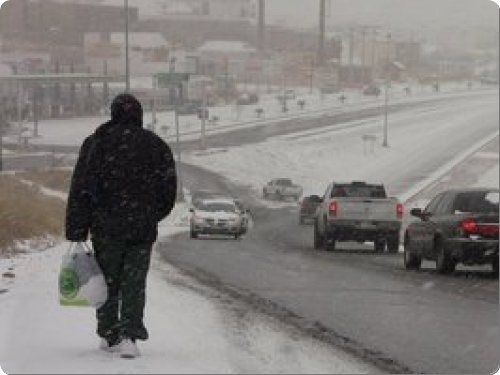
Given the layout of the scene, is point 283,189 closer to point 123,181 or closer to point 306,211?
point 306,211

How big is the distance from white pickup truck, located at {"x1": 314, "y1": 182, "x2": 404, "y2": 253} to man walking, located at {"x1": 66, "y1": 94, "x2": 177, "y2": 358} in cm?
1805

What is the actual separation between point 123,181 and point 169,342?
1477 millimetres

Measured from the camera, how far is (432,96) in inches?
1503

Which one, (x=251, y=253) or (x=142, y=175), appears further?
(x=251, y=253)

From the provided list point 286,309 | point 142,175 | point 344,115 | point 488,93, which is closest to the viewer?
point 142,175

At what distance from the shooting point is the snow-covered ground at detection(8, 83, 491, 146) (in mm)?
28125

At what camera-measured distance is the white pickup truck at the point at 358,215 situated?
1025 inches

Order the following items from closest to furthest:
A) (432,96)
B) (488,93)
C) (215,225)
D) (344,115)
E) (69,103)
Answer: (69,103), (215,225), (432,96), (488,93), (344,115)

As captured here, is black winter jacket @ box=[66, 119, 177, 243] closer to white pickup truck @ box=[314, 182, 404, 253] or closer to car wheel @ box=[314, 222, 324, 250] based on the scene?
white pickup truck @ box=[314, 182, 404, 253]

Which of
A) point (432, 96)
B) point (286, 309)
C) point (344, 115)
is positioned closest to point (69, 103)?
point (432, 96)

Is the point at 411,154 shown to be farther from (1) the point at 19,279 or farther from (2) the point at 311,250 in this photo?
(1) the point at 19,279

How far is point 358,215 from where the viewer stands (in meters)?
26.1

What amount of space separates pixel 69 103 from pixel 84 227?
21.3m

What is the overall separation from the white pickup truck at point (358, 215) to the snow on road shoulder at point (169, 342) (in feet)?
43.8
